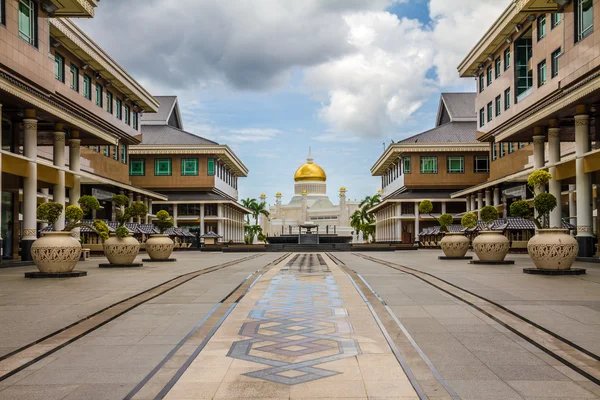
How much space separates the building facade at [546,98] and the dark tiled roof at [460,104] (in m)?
19.7

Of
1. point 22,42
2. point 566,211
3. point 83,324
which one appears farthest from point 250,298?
point 566,211

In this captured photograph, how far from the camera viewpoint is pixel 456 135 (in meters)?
67.4

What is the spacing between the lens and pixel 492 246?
2306 cm

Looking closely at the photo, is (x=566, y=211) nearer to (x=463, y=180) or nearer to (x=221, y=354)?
(x=463, y=180)

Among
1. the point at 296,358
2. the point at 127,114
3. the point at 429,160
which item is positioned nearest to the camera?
the point at 296,358

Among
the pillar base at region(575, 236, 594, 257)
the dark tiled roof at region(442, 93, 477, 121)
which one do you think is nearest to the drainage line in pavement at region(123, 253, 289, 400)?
the pillar base at region(575, 236, 594, 257)

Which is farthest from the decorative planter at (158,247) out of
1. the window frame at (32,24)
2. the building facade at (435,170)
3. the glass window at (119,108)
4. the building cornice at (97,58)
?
the building facade at (435,170)

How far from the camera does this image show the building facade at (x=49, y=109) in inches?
1002

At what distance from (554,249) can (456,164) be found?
50.1m

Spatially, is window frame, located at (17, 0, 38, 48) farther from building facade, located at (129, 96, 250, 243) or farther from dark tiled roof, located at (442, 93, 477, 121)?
dark tiled roof, located at (442, 93, 477, 121)

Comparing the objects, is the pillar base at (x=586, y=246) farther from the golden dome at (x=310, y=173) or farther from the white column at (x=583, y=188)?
the golden dome at (x=310, y=173)

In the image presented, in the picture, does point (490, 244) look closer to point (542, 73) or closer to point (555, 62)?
point (555, 62)

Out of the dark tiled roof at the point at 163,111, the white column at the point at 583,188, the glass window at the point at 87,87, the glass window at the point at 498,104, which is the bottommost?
the white column at the point at 583,188

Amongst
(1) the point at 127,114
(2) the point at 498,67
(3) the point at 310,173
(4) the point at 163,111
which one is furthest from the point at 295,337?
(3) the point at 310,173
